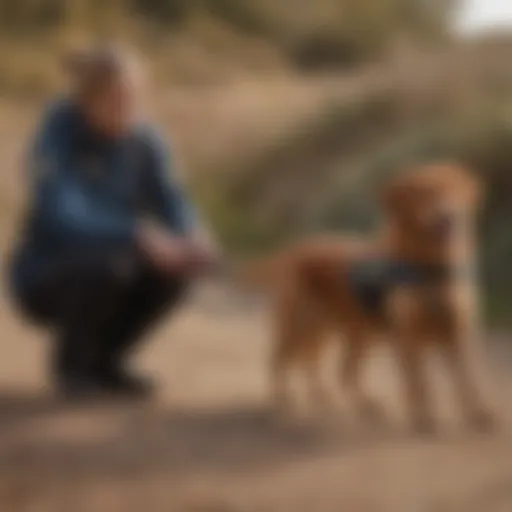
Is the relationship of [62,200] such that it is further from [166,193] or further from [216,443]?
[216,443]

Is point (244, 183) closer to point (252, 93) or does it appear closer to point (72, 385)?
→ point (252, 93)

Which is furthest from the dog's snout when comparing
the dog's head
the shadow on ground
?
the shadow on ground

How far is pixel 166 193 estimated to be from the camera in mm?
1715

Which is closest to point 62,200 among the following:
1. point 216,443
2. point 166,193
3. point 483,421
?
point 166,193

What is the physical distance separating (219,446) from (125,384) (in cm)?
14

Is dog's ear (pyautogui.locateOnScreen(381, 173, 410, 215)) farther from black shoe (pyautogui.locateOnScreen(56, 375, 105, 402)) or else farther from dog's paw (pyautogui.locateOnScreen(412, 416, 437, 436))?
black shoe (pyautogui.locateOnScreen(56, 375, 105, 402))

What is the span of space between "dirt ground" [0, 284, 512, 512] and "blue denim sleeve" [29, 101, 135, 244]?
122mm

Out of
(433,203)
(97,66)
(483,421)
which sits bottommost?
(483,421)

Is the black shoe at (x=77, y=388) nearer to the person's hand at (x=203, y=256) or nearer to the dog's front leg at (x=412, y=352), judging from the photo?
the person's hand at (x=203, y=256)

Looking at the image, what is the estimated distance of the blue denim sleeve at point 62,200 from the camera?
1.71 meters

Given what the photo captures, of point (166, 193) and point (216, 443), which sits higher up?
point (166, 193)

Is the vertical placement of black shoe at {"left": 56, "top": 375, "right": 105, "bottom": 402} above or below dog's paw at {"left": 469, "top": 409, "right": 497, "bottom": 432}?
above

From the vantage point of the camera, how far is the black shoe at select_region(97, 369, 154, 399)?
1.67 metres

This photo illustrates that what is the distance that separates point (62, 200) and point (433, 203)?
0.47 m
